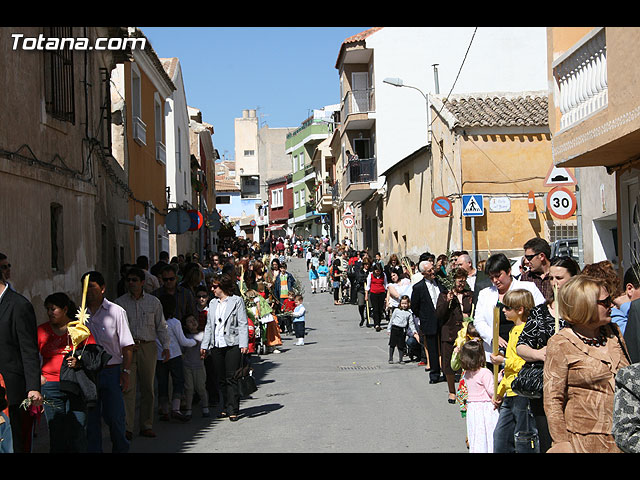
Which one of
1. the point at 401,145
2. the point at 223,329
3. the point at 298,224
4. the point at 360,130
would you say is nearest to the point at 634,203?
the point at 223,329

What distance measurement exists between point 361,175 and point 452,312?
3005cm

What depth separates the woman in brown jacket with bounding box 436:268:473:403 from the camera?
11.7 meters

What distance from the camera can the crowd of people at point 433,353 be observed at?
4.80m

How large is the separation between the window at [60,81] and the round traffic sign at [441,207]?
12704mm

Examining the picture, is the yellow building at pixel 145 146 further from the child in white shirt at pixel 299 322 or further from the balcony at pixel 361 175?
the balcony at pixel 361 175

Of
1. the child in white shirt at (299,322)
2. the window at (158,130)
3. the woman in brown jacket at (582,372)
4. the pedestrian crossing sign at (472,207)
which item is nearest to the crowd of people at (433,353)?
the woman in brown jacket at (582,372)

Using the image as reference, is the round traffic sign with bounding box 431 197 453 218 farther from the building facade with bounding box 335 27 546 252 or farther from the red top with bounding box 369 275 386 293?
the building facade with bounding box 335 27 546 252

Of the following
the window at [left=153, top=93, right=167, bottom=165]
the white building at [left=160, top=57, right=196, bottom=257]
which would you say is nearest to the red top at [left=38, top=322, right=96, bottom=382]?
the window at [left=153, top=93, right=167, bottom=165]

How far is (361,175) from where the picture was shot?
1642 inches

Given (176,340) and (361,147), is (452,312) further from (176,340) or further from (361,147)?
(361,147)

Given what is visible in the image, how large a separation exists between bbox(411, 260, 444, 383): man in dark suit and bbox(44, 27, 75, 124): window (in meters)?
5.91

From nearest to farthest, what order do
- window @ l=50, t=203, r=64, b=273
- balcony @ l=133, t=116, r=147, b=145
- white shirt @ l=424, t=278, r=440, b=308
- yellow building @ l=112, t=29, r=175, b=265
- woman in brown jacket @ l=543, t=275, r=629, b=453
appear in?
woman in brown jacket @ l=543, t=275, r=629, b=453 < window @ l=50, t=203, r=64, b=273 < white shirt @ l=424, t=278, r=440, b=308 < yellow building @ l=112, t=29, r=175, b=265 < balcony @ l=133, t=116, r=147, b=145

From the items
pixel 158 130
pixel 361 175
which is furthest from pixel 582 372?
pixel 361 175

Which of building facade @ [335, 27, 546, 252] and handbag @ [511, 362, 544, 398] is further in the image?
building facade @ [335, 27, 546, 252]
